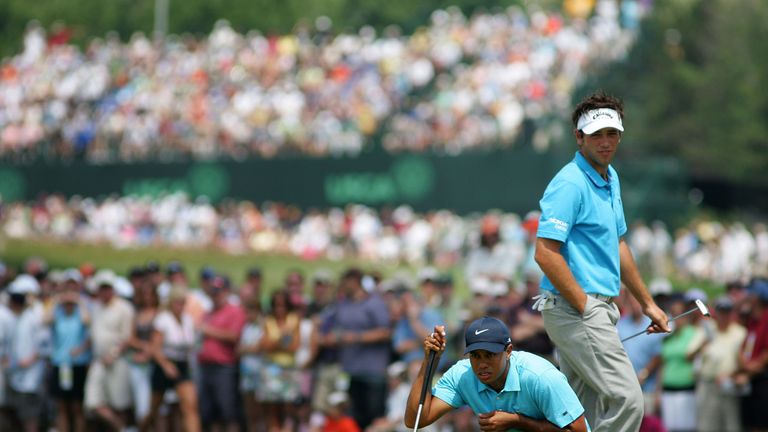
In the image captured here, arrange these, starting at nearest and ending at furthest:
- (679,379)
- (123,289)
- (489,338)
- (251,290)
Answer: (489,338), (679,379), (251,290), (123,289)

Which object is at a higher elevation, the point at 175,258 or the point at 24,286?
the point at 175,258

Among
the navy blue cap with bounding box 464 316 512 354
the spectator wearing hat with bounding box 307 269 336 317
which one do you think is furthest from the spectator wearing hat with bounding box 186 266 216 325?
the navy blue cap with bounding box 464 316 512 354

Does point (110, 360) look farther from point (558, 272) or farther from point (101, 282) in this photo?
point (558, 272)

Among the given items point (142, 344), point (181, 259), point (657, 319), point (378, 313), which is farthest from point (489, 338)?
point (181, 259)

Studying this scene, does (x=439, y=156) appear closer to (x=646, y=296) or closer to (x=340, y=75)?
(x=340, y=75)

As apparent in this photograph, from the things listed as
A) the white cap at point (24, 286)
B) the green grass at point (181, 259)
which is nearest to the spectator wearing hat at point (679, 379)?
the white cap at point (24, 286)

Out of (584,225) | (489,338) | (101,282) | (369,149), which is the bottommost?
(489,338)

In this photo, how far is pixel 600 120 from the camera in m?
8.07

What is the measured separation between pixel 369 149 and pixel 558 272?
2233 cm

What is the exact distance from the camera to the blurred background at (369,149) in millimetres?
25953

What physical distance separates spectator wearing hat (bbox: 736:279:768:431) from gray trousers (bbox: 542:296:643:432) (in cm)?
604

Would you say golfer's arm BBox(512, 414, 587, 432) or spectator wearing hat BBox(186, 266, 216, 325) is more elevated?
spectator wearing hat BBox(186, 266, 216, 325)

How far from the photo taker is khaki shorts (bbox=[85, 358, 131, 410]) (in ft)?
55.9

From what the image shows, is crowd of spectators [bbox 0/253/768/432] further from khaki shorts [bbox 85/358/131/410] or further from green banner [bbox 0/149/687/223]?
green banner [bbox 0/149/687/223]
